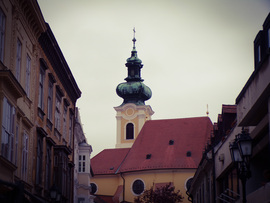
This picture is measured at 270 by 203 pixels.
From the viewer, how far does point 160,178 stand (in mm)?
66000

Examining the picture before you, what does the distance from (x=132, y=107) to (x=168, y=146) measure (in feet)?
58.8

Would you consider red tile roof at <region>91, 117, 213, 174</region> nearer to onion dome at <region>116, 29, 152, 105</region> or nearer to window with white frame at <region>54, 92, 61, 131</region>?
onion dome at <region>116, 29, 152, 105</region>

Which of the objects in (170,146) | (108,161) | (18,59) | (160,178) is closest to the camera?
(18,59)

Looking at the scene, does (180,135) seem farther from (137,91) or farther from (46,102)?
(46,102)

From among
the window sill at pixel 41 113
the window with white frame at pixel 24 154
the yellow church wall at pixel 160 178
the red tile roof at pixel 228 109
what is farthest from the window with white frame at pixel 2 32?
the yellow church wall at pixel 160 178

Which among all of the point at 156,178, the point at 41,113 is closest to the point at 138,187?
the point at 156,178

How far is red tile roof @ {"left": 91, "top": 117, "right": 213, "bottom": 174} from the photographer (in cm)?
6662

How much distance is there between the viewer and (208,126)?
70.4 meters

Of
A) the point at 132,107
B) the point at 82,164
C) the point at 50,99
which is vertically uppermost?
the point at 132,107

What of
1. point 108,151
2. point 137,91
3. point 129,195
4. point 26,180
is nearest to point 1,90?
point 26,180

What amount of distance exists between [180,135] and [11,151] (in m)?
54.0

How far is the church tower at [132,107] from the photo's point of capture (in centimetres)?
8556

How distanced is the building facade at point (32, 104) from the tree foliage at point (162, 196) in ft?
108

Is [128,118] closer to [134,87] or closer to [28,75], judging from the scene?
[134,87]
